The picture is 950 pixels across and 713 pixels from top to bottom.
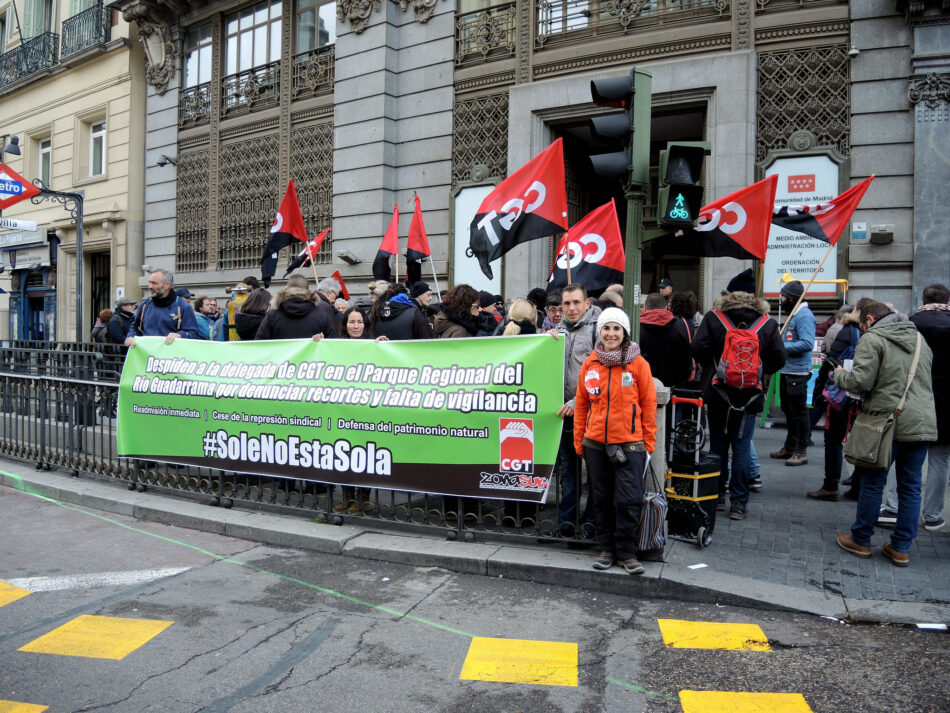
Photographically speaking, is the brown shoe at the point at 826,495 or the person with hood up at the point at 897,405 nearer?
the person with hood up at the point at 897,405

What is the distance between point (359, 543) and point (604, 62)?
1024 cm

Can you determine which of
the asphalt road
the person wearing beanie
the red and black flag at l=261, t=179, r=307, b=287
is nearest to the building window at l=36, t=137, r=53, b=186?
the red and black flag at l=261, t=179, r=307, b=287

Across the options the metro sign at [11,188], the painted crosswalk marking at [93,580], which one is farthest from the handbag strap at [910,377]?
the metro sign at [11,188]

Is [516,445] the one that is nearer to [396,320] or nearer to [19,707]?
[396,320]

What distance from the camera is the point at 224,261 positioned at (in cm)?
1930

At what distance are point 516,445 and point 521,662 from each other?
1.87 metres

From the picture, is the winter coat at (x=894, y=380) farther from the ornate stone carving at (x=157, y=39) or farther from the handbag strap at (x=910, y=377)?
the ornate stone carving at (x=157, y=39)

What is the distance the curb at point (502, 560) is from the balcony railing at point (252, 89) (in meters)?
13.1

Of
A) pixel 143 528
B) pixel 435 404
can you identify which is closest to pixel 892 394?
pixel 435 404

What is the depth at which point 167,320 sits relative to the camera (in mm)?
8555

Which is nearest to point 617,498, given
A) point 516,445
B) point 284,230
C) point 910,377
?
point 516,445

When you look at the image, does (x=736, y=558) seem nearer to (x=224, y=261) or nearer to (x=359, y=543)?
(x=359, y=543)

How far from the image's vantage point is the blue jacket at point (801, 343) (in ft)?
28.8

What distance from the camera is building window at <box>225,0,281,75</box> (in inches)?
718
